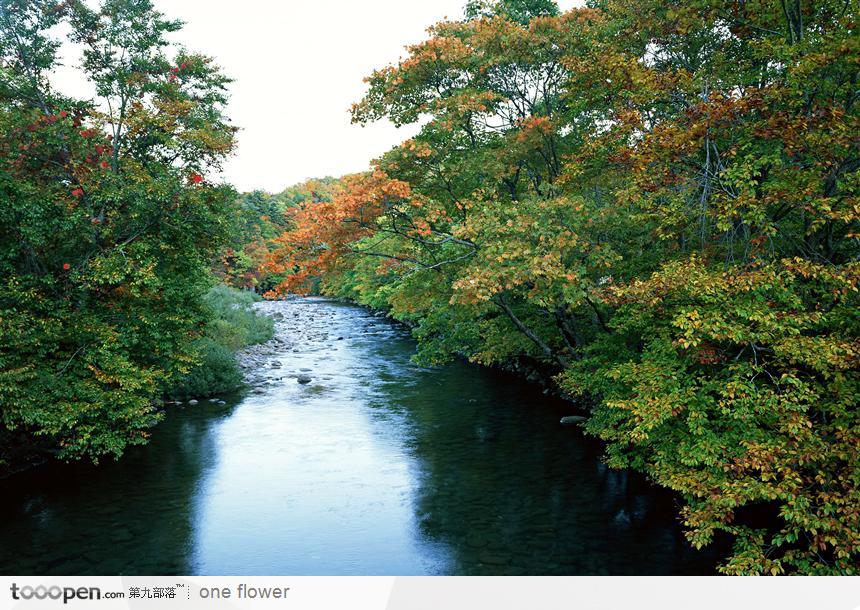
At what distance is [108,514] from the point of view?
39.6 ft

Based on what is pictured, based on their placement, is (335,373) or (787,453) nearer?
(787,453)

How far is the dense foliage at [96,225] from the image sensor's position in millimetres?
12461

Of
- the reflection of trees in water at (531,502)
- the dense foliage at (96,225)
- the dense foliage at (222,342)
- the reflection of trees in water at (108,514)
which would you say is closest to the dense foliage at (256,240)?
the dense foliage at (222,342)

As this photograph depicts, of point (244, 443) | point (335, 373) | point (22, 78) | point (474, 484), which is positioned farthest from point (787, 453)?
point (335, 373)

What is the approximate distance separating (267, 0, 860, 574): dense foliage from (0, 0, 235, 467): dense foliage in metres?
3.59

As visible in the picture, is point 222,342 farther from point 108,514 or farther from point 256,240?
A: point 256,240

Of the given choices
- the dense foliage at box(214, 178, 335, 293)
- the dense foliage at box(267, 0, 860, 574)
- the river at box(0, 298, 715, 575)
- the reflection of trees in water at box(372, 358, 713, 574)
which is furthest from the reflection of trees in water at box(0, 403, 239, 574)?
the dense foliage at box(214, 178, 335, 293)

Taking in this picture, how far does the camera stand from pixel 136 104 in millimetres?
14578

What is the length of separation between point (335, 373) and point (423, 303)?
34.9 feet

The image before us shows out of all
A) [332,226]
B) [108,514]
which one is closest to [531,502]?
[332,226]

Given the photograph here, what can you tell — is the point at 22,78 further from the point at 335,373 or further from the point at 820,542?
the point at 820,542

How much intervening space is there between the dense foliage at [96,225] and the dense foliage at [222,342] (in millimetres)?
2764

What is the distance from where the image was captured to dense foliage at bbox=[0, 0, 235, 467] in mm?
12461

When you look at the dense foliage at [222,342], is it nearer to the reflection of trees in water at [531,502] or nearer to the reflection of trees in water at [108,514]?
the reflection of trees in water at [108,514]
